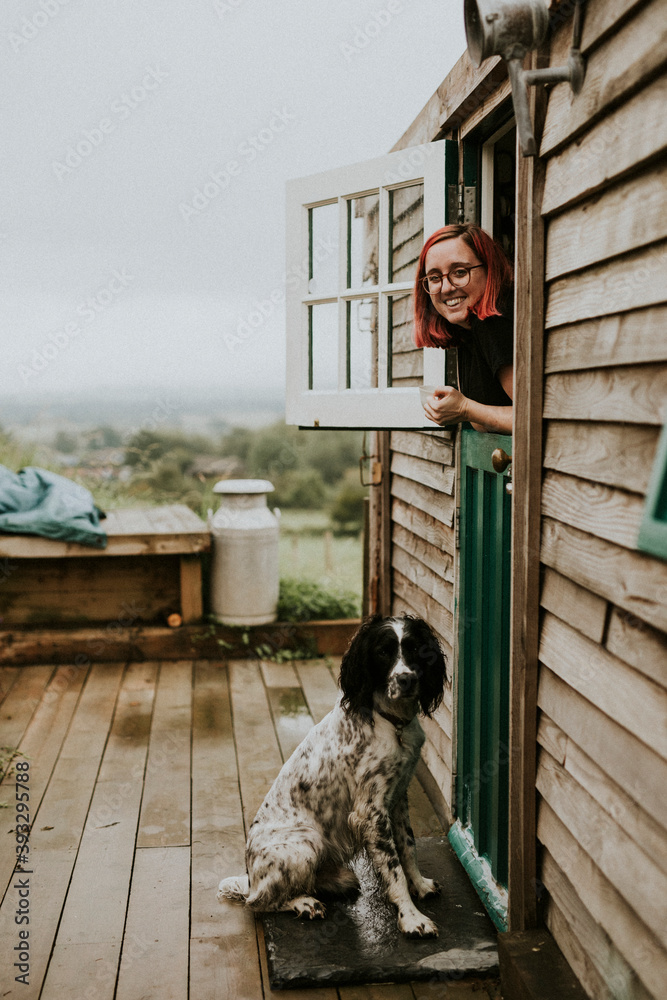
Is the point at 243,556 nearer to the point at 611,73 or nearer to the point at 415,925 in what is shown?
the point at 415,925

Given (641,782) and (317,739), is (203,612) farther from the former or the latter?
(641,782)

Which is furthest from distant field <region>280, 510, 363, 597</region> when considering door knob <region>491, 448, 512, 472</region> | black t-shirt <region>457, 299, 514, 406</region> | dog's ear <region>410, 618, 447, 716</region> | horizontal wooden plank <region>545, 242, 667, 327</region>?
horizontal wooden plank <region>545, 242, 667, 327</region>

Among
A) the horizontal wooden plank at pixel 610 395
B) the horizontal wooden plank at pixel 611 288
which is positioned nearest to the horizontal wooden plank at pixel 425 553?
the horizontal wooden plank at pixel 610 395

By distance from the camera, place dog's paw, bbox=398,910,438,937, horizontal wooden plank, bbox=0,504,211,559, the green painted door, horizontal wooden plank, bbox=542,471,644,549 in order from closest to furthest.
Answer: horizontal wooden plank, bbox=542,471,644,549
dog's paw, bbox=398,910,438,937
the green painted door
horizontal wooden plank, bbox=0,504,211,559

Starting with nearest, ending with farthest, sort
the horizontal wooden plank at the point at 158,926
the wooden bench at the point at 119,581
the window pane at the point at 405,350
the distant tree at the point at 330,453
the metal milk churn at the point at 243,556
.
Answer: the horizontal wooden plank at the point at 158,926, the window pane at the point at 405,350, the wooden bench at the point at 119,581, the metal milk churn at the point at 243,556, the distant tree at the point at 330,453

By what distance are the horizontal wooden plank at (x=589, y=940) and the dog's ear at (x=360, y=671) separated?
0.64 m

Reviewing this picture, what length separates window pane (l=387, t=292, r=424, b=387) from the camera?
344cm

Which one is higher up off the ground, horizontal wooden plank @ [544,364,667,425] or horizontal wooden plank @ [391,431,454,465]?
horizontal wooden plank @ [544,364,667,425]

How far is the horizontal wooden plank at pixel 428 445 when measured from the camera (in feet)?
9.85

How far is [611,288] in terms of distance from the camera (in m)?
1.56

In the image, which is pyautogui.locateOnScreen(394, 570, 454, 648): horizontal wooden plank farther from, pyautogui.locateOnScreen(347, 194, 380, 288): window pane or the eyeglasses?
pyautogui.locateOnScreen(347, 194, 380, 288): window pane

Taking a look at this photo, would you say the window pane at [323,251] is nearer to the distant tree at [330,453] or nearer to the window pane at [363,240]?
the window pane at [363,240]

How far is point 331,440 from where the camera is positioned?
11.9m

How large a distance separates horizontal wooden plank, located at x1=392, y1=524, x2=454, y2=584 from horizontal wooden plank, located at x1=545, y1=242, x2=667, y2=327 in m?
1.33
